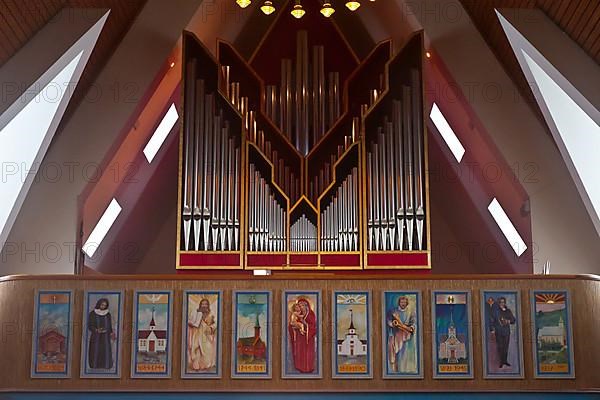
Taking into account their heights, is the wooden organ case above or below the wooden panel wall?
above

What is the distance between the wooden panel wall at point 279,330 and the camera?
34.7ft

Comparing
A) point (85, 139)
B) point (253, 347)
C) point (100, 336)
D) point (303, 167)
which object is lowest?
point (253, 347)

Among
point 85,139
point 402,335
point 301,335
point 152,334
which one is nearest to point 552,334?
point 402,335

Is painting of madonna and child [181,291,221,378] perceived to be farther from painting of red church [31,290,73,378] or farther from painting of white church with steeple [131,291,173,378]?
painting of red church [31,290,73,378]

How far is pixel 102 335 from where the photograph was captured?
1068cm

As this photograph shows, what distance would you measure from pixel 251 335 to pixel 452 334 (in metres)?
2.17

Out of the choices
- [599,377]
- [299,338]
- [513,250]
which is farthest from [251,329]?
[513,250]

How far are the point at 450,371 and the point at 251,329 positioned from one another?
7.16 feet

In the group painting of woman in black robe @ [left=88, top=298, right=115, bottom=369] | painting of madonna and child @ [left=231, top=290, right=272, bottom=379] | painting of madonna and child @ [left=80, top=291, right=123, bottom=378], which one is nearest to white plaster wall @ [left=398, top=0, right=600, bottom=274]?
painting of madonna and child @ [left=231, top=290, right=272, bottom=379]

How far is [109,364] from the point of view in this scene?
1061cm

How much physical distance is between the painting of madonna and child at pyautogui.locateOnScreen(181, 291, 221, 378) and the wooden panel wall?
70 mm

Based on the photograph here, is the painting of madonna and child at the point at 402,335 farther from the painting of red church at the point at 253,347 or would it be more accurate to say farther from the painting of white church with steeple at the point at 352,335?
the painting of red church at the point at 253,347

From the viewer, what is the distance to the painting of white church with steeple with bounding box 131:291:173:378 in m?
10.6

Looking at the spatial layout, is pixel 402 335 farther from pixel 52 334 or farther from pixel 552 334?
pixel 52 334
